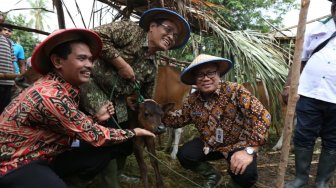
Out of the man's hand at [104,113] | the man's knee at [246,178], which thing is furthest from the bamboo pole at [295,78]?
the man's hand at [104,113]

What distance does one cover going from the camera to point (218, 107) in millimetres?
3137

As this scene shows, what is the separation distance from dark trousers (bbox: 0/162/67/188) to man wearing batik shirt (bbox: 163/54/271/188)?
152 centimetres

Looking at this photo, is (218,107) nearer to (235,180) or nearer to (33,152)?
(235,180)

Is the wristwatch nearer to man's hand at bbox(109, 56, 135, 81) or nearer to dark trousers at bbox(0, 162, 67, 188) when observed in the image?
man's hand at bbox(109, 56, 135, 81)

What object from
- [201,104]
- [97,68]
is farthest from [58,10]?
[201,104]

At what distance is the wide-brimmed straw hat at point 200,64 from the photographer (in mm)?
2900

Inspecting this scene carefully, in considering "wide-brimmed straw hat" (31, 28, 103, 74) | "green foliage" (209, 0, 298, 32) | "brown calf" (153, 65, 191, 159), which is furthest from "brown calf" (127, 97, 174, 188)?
"green foliage" (209, 0, 298, 32)

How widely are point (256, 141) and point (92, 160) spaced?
1.41 m

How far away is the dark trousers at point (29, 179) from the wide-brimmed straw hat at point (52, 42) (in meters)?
0.67

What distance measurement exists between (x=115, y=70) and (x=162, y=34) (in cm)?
55

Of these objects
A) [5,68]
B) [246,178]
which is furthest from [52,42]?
[5,68]

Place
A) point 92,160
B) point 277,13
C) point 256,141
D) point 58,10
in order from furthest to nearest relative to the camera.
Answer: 1. point 277,13
2. point 58,10
3. point 256,141
4. point 92,160

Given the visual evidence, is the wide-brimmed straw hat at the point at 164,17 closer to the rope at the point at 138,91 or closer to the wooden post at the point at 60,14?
the rope at the point at 138,91

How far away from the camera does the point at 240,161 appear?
9.24 feet
